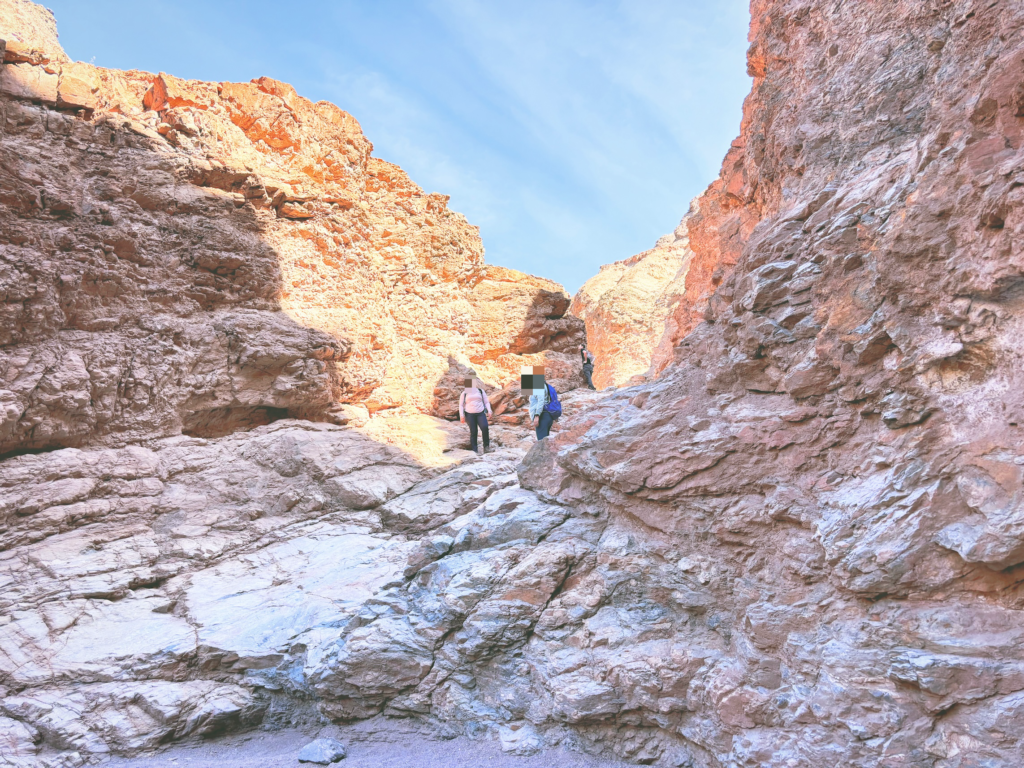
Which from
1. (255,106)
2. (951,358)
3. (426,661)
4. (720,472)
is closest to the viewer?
(951,358)

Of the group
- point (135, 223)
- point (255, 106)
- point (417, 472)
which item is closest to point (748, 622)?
point (417, 472)

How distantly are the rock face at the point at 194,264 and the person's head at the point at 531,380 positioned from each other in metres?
1.38

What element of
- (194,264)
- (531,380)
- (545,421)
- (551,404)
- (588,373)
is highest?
(194,264)

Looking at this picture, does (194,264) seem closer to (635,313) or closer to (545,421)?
(545,421)

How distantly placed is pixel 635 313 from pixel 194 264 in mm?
28731

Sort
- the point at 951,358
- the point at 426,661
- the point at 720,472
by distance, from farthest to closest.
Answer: the point at 426,661 < the point at 720,472 < the point at 951,358

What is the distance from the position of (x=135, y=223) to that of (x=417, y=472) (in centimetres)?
529

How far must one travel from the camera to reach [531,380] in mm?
10219

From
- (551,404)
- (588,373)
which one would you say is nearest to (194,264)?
(551,404)

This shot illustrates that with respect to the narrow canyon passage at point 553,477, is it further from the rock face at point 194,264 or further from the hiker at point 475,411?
the hiker at point 475,411

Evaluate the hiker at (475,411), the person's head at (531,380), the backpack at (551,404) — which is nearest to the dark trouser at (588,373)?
the person's head at (531,380)

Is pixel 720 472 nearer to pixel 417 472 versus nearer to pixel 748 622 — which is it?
pixel 748 622

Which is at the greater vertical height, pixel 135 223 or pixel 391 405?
pixel 135 223

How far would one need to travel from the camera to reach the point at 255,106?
9.79 meters
